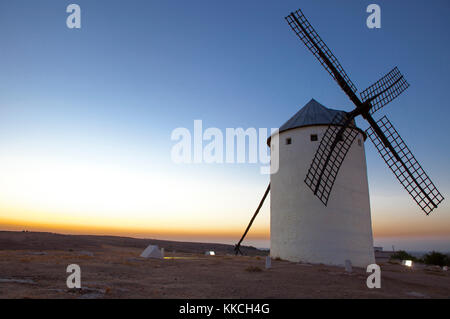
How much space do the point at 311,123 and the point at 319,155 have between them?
7.18 ft

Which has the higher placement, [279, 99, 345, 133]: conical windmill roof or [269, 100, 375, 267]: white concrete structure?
[279, 99, 345, 133]: conical windmill roof

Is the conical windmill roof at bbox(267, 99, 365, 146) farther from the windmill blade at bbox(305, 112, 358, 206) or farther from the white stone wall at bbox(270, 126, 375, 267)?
the windmill blade at bbox(305, 112, 358, 206)

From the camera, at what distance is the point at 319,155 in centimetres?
1691

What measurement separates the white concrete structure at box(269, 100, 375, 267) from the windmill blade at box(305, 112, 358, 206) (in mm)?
419

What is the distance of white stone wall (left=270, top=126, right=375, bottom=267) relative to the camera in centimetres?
1633

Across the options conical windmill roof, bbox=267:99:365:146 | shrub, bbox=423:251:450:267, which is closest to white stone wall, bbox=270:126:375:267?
conical windmill roof, bbox=267:99:365:146

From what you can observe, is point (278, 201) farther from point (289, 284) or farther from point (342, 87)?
point (289, 284)

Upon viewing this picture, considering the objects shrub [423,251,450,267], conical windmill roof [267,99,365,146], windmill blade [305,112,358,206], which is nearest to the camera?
windmill blade [305,112,358,206]

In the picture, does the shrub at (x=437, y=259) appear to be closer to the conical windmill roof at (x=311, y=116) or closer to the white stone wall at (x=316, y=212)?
the white stone wall at (x=316, y=212)

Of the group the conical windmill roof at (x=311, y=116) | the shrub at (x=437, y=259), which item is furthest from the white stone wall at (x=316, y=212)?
the shrub at (x=437, y=259)

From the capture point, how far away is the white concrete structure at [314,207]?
16344mm
